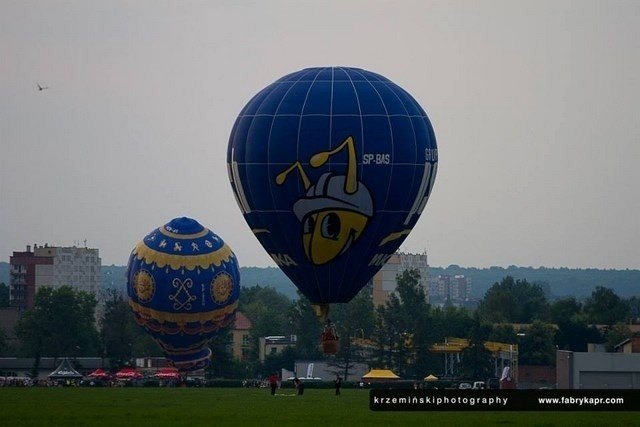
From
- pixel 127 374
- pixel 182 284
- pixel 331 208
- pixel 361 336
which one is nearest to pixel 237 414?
pixel 331 208

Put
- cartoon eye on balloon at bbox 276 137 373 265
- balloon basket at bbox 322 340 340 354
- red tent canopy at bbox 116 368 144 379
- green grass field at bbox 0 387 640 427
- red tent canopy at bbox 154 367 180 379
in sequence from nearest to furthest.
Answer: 1. green grass field at bbox 0 387 640 427
2. cartoon eye on balloon at bbox 276 137 373 265
3. balloon basket at bbox 322 340 340 354
4. red tent canopy at bbox 154 367 180 379
5. red tent canopy at bbox 116 368 144 379

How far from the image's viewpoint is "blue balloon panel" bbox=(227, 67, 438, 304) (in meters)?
54.1

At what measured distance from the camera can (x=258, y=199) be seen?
2173 inches

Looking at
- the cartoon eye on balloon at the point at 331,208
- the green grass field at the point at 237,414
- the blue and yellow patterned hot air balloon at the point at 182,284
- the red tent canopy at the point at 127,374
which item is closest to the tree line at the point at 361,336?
the red tent canopy at the point at 127,374

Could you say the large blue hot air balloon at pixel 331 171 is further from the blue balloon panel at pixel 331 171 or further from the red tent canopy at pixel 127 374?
the red tent canopy at pixel 127 374

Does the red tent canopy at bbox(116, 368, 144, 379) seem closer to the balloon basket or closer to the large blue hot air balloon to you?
the large blue hot air balloon

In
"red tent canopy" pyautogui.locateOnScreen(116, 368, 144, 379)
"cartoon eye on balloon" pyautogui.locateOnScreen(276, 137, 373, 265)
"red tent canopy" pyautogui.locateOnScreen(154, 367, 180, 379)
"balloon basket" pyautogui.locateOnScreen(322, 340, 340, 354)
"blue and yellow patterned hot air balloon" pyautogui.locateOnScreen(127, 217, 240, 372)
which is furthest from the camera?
"red tent canopy" pyautogui.locateOnScreen(116, 368, 144, 379)

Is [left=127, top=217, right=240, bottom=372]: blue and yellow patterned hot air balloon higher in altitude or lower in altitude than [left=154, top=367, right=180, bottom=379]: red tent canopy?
higher

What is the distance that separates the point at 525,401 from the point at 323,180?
1142cm

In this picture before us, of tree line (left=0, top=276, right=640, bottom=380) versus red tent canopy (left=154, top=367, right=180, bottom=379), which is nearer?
red tent canopy (left=154, top=367, right=180, bottom=379)

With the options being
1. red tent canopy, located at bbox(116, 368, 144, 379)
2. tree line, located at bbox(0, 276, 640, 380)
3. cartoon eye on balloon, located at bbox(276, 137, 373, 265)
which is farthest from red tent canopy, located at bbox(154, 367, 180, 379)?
cartoon eye on balloon, located at bbox(276, 137, 373, 265)

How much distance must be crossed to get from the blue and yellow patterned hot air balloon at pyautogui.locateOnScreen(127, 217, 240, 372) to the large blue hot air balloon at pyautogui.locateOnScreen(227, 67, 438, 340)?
17.9 metres

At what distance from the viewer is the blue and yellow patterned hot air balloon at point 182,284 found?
73.9m

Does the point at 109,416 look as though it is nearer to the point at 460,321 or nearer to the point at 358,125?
the point at 358,125
